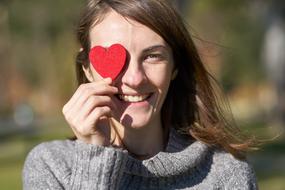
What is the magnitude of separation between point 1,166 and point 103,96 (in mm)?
17599

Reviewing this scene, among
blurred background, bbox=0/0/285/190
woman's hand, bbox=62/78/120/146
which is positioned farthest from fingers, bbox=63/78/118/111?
blurred background, bbox=0/0/285/190

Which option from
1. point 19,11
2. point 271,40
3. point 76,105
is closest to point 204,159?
point 76,105

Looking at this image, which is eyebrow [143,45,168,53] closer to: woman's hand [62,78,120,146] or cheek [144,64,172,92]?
cheek [144,64,172,92]

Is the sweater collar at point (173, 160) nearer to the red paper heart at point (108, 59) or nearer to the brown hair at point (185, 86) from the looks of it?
the brown hair at point (185, 86)

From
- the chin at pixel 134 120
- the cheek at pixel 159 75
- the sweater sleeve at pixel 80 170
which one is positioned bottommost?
the sweater sleeve at pixel 80 170

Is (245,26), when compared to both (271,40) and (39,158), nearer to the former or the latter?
(271,40)

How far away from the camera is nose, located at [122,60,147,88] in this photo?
322 centimetres

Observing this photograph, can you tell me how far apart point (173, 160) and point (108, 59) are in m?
0.56

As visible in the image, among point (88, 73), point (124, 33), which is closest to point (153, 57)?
point (124, 33)

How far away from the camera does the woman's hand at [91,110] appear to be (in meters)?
3.17

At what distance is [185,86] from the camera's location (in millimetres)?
3703

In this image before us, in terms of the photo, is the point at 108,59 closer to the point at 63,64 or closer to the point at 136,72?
the point at 136,72

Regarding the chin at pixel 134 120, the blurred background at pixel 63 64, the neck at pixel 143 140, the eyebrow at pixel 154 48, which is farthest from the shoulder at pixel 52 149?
the blurred background at pixel 63 64

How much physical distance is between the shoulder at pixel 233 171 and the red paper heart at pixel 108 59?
0.65m
